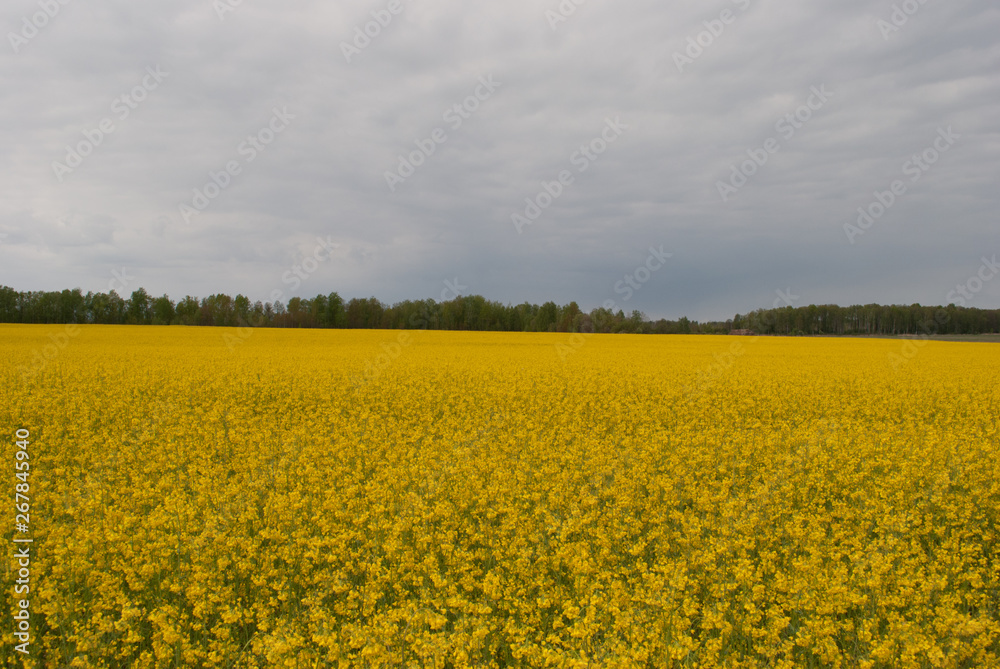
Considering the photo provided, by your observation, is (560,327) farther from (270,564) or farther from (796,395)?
(270,564)

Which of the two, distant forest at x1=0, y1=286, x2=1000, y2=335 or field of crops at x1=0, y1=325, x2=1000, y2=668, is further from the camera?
distant forest at x1=0, y1=286, x2=1000, y2=335

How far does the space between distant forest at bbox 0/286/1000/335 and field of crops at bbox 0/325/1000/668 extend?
190ft

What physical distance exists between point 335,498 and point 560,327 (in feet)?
225

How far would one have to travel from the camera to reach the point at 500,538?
559 cm

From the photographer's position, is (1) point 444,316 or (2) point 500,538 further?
(1) point 444,316

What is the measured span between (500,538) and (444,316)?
66076 mm

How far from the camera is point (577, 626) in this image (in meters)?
3.84

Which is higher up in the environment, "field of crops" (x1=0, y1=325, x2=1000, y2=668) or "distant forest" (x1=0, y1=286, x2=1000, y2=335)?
"distant forest" (x1=0, y1=286, x2=1000, y2=335)

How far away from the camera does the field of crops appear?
401 centimetres

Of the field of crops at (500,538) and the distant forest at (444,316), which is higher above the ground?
the distant forest at (444,316)

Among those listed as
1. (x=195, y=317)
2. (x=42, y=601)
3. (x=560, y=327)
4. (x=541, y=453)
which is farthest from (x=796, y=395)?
(x=195, y=317)

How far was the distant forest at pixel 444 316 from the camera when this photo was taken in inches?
2576

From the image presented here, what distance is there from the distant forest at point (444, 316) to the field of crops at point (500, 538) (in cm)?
5795

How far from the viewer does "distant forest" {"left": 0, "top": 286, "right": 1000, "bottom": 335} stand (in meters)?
65.4
